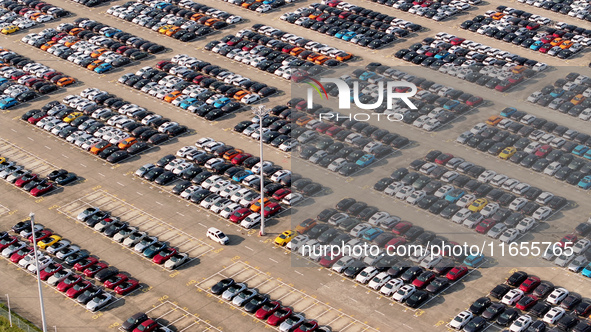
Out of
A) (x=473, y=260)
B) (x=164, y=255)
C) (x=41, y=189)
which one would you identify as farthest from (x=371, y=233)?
(x=41, y=189)

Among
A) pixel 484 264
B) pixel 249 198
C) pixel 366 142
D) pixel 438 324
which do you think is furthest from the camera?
pixel 366 142

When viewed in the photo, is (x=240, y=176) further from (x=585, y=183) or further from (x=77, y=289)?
(x=585, y=183)

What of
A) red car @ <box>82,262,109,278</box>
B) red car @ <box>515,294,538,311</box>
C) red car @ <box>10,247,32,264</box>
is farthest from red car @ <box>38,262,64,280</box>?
red car @ <box>515,294,538,311</box>

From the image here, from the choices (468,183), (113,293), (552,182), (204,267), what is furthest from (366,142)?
(113,293)

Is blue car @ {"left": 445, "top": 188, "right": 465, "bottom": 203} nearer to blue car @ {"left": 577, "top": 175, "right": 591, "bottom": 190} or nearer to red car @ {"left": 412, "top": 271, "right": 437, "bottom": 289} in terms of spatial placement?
blue car @ {"left": 577, "top": 175, "right": 591, "bottom": 190}

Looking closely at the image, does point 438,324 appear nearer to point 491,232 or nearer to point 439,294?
point 439,294

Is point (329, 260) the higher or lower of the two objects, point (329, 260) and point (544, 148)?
the lower
